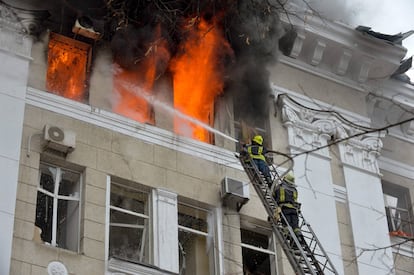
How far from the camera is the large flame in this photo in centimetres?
1756

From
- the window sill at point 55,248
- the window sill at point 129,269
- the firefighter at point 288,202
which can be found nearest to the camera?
the window sill at point 55,248

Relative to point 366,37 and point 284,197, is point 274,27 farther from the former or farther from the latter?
point 284,197

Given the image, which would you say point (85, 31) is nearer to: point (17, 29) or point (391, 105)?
point (17, 29)

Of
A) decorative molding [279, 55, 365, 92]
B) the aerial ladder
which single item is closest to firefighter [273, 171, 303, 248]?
the aerial ladder

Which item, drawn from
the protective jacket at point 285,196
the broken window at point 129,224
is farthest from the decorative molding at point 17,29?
the protective jacket at point 285,196

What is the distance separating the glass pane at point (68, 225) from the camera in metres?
14.6

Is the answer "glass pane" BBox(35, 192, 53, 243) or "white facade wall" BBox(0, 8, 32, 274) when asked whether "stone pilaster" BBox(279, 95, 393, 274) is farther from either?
"white facade wall" BBox(0, 8, 32, 274)

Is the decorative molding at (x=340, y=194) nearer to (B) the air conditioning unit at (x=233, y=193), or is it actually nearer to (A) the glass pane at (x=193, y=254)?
(B) the air conditioning unit at (x=233, y=193)

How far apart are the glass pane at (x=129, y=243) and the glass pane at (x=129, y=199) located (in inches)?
13.2

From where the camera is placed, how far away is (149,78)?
17172 millimetres

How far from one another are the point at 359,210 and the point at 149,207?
3.99 meters

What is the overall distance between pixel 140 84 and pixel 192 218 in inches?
94.4

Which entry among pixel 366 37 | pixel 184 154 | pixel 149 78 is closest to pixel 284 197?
pixel 184 154

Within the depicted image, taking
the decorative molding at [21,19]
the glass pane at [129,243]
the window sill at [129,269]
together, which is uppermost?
the decorative molding at [21,19]
